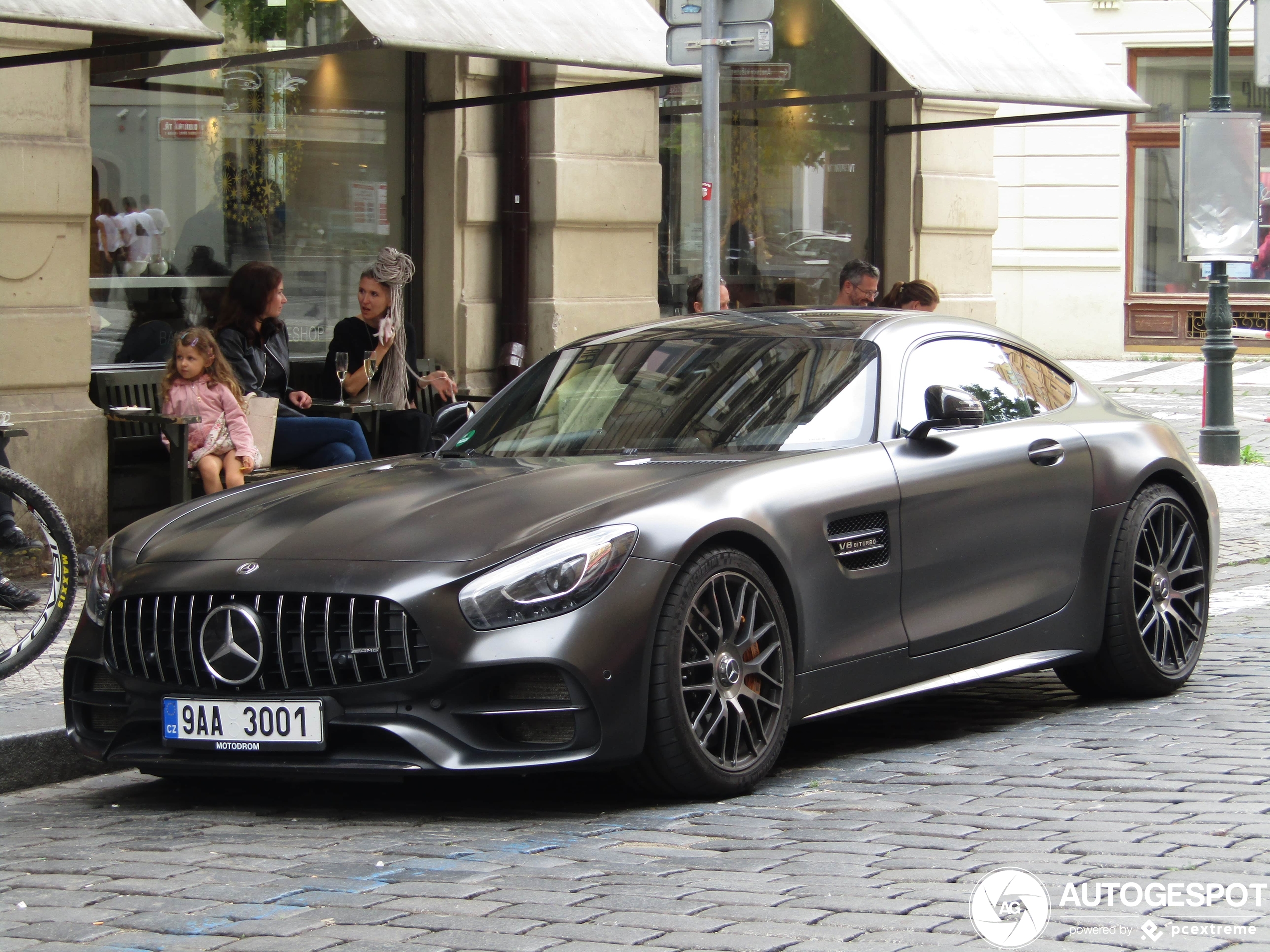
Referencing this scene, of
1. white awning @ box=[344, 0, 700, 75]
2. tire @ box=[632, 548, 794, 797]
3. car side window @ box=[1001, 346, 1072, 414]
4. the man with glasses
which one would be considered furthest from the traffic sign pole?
the man with glasses

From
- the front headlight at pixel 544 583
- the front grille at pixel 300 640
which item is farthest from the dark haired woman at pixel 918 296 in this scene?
the front grille at pixel 300 640

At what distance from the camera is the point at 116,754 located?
17.6 feet

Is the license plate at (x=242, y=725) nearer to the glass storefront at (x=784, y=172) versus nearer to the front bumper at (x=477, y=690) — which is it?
the front bumper at (x=477, y=690)

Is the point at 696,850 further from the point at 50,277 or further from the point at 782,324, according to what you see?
the point at 50,277

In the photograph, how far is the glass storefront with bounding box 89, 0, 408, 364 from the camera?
35.7 ft

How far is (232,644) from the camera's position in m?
5.12

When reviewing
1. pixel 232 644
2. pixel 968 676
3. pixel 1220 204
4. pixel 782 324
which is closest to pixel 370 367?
pixel 782 324

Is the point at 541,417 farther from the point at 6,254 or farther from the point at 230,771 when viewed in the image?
the point at 6,254

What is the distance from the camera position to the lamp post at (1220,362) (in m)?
15.6

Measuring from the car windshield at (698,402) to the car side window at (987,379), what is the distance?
18 centimetres

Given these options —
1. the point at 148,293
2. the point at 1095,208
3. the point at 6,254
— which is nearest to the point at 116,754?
the point at 6,254

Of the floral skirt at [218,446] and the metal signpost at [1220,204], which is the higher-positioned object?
the metal signpost at [1220,204]

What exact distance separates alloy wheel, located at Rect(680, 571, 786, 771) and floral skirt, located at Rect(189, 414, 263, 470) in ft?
15.0

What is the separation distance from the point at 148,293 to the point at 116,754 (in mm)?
6083
